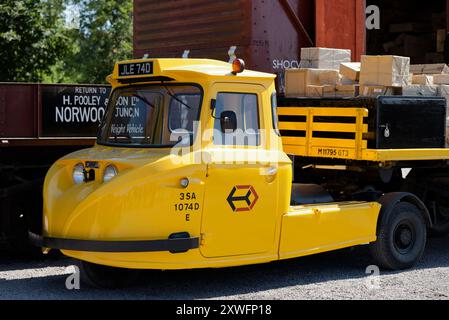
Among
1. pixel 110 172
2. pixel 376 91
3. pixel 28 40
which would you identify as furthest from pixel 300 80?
pixel 28 40

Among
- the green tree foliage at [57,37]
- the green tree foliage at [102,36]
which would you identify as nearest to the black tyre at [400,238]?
the green tree foliage at [57,37]

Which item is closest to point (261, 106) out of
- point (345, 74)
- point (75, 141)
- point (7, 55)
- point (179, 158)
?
point (179, 158)

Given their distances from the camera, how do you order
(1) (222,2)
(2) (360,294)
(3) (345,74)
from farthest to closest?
(1) (222,2) < (3) (345,74) < (2) (360,294)

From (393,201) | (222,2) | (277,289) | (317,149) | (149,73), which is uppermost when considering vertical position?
(222,2)

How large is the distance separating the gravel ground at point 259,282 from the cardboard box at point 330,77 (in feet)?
6.69

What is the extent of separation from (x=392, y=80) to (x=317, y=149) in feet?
3.48

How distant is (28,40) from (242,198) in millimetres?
16280

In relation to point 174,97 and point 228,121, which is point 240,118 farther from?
point 174,97

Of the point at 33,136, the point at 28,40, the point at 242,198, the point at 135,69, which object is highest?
the point at 28,40

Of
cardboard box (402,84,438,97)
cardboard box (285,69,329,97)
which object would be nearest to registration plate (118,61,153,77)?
cardboard box (285,69,329,97)

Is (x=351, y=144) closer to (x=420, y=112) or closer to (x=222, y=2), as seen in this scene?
(x=420, y=112)

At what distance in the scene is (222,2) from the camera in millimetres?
9445

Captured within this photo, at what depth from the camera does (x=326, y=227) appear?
7742 millimetres

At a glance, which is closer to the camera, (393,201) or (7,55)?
(393,201)
